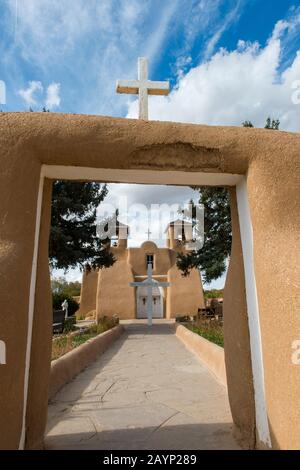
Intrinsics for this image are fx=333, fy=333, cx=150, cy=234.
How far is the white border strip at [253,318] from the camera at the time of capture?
2926mm

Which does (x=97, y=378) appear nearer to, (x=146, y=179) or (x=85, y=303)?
(x=146, y=179)

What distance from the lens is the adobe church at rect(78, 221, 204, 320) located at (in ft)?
70.4

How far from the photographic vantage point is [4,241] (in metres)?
2.60

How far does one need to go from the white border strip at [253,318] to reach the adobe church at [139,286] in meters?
16.8

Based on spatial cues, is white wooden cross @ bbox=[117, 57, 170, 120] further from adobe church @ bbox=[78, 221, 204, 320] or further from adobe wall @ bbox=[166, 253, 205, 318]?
adobe wall @ bbox=[166, 253, 205, 318]

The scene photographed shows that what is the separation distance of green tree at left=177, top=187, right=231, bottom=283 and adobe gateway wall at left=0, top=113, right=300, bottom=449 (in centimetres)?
928

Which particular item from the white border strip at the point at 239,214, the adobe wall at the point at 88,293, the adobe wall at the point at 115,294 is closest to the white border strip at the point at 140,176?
the white border strip at the point at 239,214

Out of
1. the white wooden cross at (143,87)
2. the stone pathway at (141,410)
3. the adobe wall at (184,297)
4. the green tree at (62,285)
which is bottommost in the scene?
the stone pathway at (141,410)

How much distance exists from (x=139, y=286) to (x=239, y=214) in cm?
1843

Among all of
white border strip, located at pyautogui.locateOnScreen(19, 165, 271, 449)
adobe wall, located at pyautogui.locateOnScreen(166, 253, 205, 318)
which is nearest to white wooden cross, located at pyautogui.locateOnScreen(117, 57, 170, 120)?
white border strip, located at pyautogui.locateOnScreen(19, 165, 271, 449)

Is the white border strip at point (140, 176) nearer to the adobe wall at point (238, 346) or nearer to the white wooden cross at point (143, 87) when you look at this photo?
the adobe wall at point (238, 346)

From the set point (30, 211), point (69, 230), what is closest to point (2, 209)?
point (30, 211)

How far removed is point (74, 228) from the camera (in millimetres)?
13188

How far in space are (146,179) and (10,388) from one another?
7.15 ft
